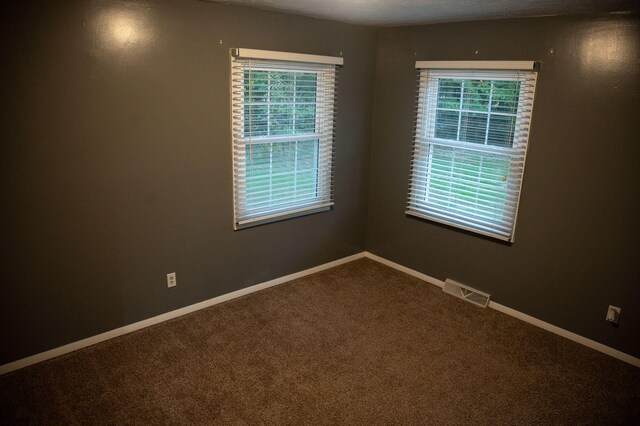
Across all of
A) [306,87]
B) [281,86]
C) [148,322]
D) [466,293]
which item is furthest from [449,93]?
[148,322]

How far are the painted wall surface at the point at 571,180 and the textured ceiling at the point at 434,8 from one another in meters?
0.18

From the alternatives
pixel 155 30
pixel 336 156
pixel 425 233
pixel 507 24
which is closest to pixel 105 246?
pixel 155 30

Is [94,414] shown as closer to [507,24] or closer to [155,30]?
[155,30]

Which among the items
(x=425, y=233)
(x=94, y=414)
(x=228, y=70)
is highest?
(x=228, y=70)

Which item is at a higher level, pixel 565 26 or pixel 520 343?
pixel 565 26

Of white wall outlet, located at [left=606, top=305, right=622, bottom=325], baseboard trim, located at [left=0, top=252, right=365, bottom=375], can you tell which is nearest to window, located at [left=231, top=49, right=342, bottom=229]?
baseboard trim, located at [left=0, top=252, right=365, bottom=375]

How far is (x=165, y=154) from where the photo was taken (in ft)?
10.4

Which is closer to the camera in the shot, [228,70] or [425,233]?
[228,70]

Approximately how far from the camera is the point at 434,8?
3.02m

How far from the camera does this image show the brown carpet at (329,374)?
2.55 m

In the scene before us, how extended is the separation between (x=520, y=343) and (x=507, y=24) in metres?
2.29

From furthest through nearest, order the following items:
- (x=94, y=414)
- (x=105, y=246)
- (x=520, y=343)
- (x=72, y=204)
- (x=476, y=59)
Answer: (x=476, y=59) → (x=520, y=343) → (x=105, y=246) → (x=72, y=204) → (x=94, y=414)

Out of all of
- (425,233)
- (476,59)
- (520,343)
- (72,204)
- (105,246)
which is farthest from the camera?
(425,233)

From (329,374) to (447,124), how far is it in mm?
2239
